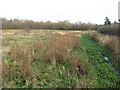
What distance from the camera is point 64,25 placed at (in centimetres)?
5847

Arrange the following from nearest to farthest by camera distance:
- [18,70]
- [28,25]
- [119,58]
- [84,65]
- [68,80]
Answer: [68,80] → [18,70] → [84,65] → [119,58] → [28,25]

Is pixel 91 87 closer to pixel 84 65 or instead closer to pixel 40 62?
pixel 84 65

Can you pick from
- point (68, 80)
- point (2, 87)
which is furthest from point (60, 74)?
point (2, 87)

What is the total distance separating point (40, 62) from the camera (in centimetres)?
545

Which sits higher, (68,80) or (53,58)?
(53,58)

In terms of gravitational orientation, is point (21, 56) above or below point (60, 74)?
above

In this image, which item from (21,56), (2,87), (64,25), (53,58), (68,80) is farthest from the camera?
(64,25)

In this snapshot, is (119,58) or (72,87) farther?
(119,58)

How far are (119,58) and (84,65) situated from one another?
2825 millimetres

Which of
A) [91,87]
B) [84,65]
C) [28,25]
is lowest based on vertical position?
[91,87]

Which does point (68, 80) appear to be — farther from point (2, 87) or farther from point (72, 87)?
point (2, 87)

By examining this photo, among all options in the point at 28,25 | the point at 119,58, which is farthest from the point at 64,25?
the point at 119,58

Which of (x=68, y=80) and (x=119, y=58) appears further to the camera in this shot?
(x=119, y=58)

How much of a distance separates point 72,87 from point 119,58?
4298 mm
